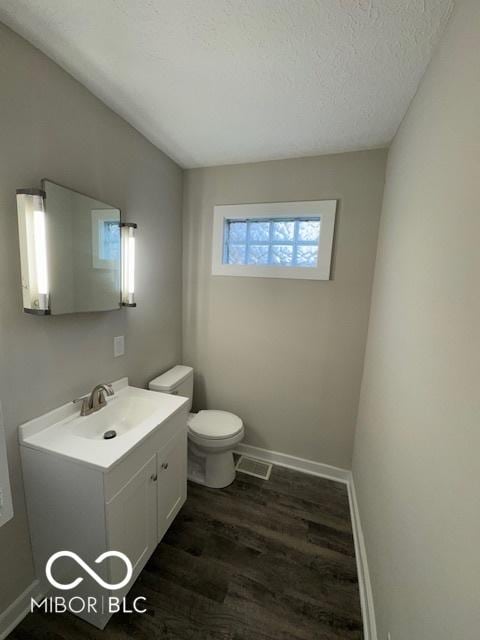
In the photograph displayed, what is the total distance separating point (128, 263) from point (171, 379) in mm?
941

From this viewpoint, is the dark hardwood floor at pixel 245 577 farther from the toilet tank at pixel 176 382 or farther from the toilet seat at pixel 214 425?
the toilet tank at pixel 176 382

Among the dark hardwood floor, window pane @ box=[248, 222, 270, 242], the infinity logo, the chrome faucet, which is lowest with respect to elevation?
the dark hardwood floor

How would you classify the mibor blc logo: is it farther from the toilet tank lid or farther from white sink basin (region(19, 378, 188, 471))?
the toilet tank lid

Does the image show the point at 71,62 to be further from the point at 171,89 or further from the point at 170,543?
the point at 170,543

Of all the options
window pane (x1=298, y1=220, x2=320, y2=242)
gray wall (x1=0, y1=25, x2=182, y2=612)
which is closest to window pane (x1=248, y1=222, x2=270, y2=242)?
window pane (x1=298, y1=220, x2=320, y2=242)

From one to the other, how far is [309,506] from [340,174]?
2388mm

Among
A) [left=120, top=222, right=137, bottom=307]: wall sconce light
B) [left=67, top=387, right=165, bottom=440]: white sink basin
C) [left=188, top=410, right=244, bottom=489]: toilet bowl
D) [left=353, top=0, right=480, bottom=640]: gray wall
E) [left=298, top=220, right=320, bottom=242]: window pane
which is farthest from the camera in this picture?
[left=298, top=220, right=320, bottom=242]: window pane

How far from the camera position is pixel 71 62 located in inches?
45.6

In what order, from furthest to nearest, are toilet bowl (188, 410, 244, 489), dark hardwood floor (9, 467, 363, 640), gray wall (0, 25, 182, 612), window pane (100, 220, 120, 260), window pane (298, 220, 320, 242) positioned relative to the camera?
window pane (298, 220, 320, 242) → toilet bowl (188, 410, 244, 489) → window pane (100, 220, 120, 260) → dark hardwood floor (9, 467, 363, 640) → gray wall (0, 25, 182, 612)

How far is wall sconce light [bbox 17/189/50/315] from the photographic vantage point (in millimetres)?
1048

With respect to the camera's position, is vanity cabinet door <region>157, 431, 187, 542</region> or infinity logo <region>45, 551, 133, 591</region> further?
vanity cabinet door <region>157, 431, 187, 542</region>

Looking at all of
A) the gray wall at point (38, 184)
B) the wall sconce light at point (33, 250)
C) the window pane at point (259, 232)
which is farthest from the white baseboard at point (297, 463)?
the wall sconce light at point (33, 250)

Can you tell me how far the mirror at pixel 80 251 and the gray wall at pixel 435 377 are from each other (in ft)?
4.94

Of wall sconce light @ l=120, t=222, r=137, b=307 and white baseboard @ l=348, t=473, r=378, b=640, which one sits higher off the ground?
wall sconce light @ l=120, t=222, r=137, b=307
